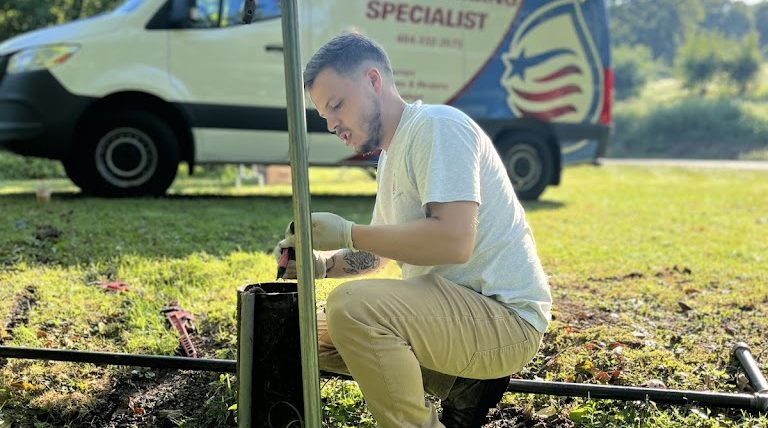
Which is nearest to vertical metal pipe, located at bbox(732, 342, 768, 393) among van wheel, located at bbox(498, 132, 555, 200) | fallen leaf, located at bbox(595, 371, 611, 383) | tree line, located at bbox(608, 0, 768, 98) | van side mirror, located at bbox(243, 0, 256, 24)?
fallen leaf, located at bbox(595, 371, 611, 383)

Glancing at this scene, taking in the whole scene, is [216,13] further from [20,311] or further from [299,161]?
[299,161]

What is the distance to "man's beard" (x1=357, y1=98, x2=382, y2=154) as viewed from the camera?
2.24 m

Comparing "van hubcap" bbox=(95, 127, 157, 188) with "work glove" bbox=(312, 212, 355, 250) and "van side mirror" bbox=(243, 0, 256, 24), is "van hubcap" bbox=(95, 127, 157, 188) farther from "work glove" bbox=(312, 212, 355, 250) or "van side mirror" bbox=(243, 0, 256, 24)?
"work glove" bbox=(312, 212, 355, 250)

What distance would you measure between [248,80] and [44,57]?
1.70 m

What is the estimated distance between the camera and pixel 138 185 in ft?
22.9

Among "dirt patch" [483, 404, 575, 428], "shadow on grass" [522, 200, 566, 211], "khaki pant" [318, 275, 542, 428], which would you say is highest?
"khaki pant" [318, 275, 542, 428]

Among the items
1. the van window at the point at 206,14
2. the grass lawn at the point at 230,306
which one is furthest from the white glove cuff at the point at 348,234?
the van window at the point at 206,14

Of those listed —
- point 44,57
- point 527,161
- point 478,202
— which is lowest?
point 527,161

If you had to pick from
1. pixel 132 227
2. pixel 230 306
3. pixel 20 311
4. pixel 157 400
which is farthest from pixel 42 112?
pixel 157 400

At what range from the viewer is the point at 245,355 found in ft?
7.79

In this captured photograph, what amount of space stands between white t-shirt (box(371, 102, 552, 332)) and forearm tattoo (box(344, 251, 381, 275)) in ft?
0.89

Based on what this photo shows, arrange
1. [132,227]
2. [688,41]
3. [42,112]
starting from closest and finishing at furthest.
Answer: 1. [132,227]
2. [42,112]
3. [688,41]

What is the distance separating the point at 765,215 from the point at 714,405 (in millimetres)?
5979

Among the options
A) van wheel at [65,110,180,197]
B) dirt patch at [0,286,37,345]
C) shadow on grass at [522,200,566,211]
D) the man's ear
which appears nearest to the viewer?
the man's ear
